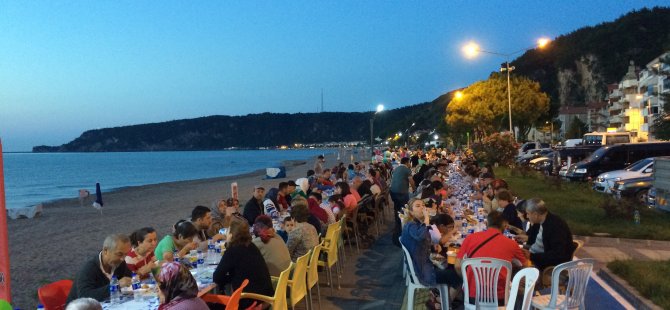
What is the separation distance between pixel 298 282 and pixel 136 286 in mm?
1625

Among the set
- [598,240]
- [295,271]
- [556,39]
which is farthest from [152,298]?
[556,39]

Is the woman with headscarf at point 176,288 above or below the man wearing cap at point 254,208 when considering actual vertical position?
above

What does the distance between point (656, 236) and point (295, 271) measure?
8.82 m

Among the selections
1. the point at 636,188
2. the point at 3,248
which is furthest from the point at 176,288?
the point at 636,188

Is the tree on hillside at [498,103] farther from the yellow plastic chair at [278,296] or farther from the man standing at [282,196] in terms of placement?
the yellow plastic chair at [278,296]

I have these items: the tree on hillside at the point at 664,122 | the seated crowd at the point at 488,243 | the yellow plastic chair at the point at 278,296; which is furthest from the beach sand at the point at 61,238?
the tree on hillside at the point at 664,122

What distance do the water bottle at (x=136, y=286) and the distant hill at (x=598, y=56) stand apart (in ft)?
350

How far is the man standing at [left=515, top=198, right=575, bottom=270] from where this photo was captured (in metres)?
6.08

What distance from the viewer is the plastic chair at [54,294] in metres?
4.68

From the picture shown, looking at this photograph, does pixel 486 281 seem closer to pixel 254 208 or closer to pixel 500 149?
pixel 254 208

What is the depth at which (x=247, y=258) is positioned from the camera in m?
5.27

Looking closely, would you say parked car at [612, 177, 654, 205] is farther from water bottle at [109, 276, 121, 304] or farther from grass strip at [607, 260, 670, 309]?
water bottle at [109, 276, 121, 304]

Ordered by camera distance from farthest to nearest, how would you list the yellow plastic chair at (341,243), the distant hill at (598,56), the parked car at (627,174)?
the distant hill at (598,56) → the parked car at (627,174) → the yellow plastic chair at (341,243)

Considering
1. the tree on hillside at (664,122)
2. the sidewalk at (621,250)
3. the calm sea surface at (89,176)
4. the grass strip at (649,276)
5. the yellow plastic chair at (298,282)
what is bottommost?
the calm sea surface at (89,176)
